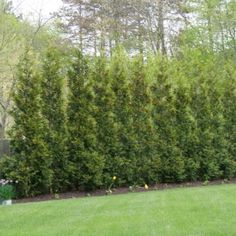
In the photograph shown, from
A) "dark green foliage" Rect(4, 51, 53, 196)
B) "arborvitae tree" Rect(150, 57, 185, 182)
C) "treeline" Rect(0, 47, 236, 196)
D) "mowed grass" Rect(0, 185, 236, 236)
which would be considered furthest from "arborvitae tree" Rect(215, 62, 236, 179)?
"dark green foliage" Rect(4, 51, 53, 196)

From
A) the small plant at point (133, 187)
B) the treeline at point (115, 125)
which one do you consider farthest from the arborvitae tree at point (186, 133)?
the small plant at point (133, 187)

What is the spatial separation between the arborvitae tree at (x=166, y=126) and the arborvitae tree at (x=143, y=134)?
7.2 inches

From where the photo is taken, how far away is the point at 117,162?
10234 mm

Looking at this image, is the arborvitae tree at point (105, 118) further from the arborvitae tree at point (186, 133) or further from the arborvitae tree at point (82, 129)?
the arborvitae tree at point (186, 133)

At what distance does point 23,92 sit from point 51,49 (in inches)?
48.1

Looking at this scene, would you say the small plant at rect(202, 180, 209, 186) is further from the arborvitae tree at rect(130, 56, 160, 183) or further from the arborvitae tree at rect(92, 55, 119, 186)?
the arborvitae tree at rect(92, 55, 119, 186)

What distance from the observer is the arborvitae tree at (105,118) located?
33.6ft

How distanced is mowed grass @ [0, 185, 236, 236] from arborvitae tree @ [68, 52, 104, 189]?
2076 millimetres

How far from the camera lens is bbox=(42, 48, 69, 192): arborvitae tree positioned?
9906mm

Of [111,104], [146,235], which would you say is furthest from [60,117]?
[146,235]

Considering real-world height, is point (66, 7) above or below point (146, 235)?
above

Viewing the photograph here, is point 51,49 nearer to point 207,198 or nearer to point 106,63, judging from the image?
point 106,63

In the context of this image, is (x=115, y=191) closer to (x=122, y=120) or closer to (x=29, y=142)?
(x=122, y=120)

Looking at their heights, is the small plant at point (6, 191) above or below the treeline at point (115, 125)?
below
